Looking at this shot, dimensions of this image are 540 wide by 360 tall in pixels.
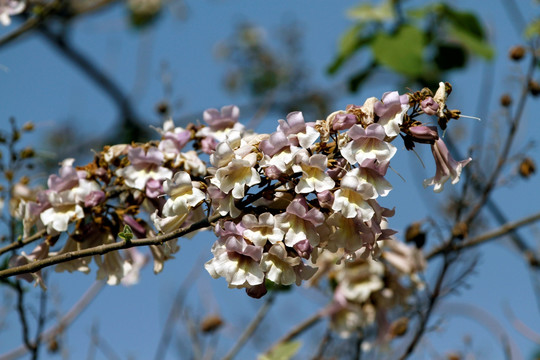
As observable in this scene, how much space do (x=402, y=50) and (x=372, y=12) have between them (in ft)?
1.12

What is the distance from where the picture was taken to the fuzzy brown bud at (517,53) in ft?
7.77

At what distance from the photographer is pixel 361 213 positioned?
3.17ft

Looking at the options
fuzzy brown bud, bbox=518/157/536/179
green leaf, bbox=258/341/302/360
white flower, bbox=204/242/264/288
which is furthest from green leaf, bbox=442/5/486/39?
white flower, bbox=204/242/264/288

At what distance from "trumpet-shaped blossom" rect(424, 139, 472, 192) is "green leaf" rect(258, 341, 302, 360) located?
1027 millimetres

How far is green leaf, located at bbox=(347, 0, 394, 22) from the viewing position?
282 centimetres

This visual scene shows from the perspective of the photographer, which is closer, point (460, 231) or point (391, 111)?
point (391, 111)

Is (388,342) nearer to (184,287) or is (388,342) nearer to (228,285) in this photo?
(184,287)

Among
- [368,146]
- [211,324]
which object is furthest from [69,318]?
[368,146]

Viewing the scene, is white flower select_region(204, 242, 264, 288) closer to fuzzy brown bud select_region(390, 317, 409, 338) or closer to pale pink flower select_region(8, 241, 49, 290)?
pale pink flower select_region(8, 241, 49, 290)

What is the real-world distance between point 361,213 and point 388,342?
5.48ft

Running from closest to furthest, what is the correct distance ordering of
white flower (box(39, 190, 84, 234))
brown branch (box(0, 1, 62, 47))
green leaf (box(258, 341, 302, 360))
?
white flower (box(39, 190, 84, 234))
green leaf (box(258, 341, 302, 360))
brown branch (box(0, 1, 62, 47))

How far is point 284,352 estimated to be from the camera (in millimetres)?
1948

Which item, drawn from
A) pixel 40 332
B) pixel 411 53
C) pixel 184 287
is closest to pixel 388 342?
pixel 184 287

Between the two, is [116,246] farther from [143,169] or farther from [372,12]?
[372,12]
